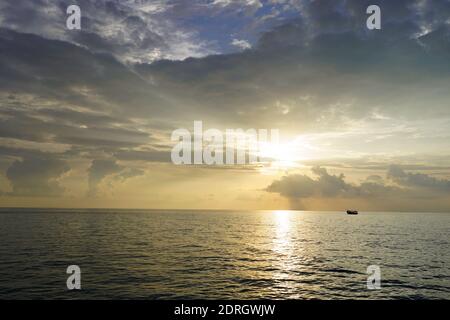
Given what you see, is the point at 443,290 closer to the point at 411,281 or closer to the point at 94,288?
the point at 411,281

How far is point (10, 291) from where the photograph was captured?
1339 inches

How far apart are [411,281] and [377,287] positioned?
7.29m

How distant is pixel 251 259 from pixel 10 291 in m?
37.2

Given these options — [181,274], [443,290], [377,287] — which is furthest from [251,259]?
[443,290]

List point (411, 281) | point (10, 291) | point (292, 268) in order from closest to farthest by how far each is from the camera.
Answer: point (10, 291)
point (411, 281)
point (292, 268)

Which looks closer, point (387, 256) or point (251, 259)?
point (251, 259)
